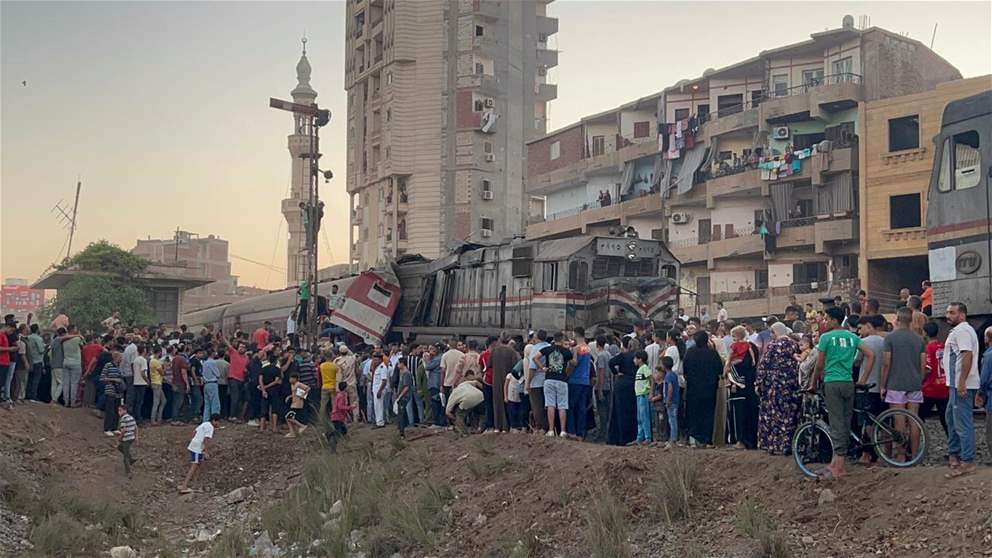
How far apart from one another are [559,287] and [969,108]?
11362 millimetres

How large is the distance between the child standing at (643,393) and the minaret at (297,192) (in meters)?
74.4

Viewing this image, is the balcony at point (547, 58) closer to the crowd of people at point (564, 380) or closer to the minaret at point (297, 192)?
the minaret at point (297, 192)

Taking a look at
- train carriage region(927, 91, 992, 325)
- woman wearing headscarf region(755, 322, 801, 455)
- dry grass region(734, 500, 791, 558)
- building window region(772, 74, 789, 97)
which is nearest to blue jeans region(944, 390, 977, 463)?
woman wearing headscarf region(755, 322, 801, 455)

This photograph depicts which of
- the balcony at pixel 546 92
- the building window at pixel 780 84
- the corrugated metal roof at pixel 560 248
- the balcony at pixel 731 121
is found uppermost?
the balcony at pixel 546 92

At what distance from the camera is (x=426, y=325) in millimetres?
30344

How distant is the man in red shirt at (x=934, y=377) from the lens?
1248cm

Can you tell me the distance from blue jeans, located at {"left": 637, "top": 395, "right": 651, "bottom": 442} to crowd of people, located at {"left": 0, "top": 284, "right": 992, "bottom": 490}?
0.02 m

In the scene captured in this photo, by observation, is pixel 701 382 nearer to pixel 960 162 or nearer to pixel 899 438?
pixel 899 438

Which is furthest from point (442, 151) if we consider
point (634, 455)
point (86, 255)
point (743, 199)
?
point (634, 455)

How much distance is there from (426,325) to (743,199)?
22.5 meters

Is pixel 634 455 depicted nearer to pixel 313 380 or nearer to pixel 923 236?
pixel 313 380

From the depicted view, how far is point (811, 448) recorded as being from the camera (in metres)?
12.0

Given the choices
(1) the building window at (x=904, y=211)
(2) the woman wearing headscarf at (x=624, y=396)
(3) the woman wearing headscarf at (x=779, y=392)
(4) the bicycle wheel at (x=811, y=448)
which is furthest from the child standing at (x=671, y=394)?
(1) the building window at (x=904, y=211)

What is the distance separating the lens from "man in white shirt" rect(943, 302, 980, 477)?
11.0 meters
